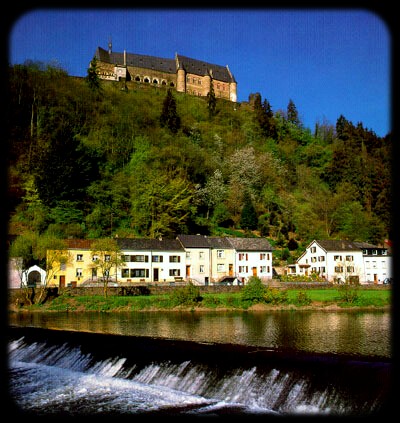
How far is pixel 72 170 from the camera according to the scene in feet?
145

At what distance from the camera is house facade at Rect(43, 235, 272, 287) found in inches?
1490

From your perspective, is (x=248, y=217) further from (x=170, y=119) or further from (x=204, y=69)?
(x=204, y=69)

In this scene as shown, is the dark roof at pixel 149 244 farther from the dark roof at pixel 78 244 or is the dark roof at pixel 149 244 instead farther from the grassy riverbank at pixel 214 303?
the grassy riverbank at pixel 214 303

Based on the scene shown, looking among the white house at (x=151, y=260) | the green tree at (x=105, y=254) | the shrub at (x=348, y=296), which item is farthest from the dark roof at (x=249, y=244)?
the shrub at (x=348, y=296)

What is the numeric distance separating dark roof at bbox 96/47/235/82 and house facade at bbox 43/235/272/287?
5604cm

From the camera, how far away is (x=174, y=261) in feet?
138

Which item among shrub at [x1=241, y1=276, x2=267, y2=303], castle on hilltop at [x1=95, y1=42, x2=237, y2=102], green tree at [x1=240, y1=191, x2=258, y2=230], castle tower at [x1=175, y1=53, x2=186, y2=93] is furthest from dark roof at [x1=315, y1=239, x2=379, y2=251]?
castle tower at [x1=175, y1=53, x2=186, y2=93]

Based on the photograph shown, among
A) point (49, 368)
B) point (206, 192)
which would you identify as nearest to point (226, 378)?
point (49, 368)

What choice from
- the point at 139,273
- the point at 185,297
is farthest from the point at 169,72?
the point at 185,297

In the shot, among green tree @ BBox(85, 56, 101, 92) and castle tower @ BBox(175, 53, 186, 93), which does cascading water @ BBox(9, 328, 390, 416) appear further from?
castle tower @ BBox(175, 53, 186, 93)

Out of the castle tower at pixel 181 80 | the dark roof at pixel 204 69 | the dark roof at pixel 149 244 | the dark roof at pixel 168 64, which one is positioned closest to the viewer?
the dark roof at pixel 149 244

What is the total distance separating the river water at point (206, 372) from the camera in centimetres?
982

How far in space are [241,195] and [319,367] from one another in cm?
4662

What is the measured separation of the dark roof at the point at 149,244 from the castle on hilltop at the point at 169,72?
172ft
